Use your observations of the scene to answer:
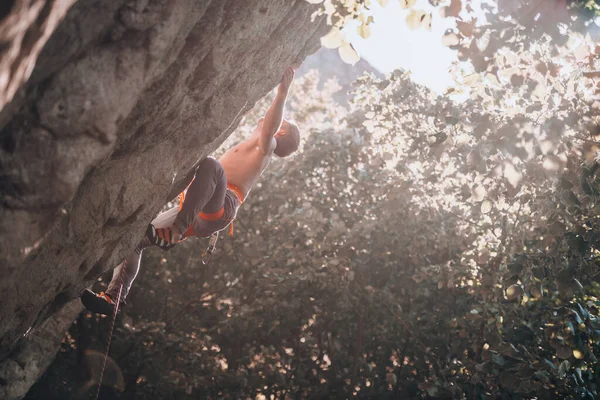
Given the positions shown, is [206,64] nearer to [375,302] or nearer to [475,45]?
[475,45]

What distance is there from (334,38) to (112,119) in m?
1.25

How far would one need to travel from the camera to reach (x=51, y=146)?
2.16 m

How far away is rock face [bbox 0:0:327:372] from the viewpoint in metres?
2.12

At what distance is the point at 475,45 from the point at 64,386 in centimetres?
1078

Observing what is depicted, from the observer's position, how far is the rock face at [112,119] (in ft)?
6.97

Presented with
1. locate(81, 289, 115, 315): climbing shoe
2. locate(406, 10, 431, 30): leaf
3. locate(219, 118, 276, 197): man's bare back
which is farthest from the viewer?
locate(219, 118, 276, 197): man's bare back

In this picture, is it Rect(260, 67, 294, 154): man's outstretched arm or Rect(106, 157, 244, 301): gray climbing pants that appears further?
Rect(260, 67, 294, 154): man's outstretched arm

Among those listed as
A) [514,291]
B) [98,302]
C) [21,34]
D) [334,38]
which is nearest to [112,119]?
[21,34]

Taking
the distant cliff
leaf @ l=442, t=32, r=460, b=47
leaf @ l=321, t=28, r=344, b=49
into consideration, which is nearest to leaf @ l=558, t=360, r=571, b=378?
leaf @ l=442, t=32, r=460, b=47

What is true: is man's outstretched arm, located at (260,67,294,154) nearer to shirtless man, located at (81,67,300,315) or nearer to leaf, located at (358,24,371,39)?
shirtless man, located at (81,67,300,315)

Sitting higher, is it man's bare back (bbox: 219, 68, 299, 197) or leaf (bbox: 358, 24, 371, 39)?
leaf (bbox: 358, 24, 371, 39)

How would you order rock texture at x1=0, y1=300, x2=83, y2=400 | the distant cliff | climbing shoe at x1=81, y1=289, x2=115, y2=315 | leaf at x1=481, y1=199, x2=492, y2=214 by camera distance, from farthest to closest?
the distant cliff, rock texture at x1=0, y1=300, x2=83, y2=400, climbing shoe at x1=81, y1=289, x2=115, y2=315, leaf at x1=481, y1=199, x2=492, y2=214

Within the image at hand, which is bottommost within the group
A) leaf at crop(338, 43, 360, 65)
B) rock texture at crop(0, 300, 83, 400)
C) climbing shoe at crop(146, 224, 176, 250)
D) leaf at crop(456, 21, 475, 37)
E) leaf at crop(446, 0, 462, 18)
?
rock texture at crop(0, 300, 83, 400)

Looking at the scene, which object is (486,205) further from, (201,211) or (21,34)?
(21,34)
